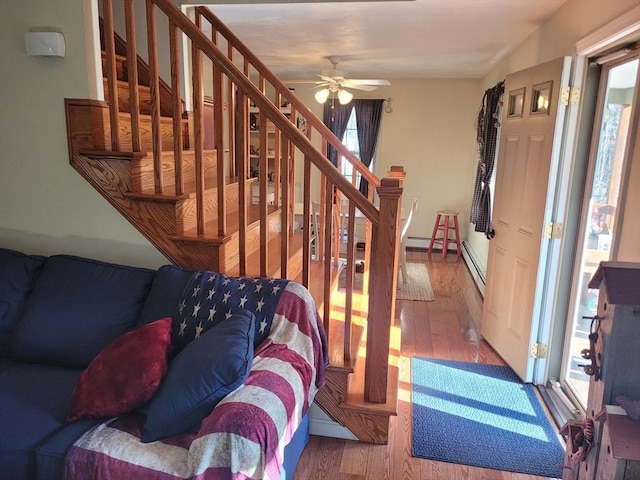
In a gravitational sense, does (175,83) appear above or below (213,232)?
above

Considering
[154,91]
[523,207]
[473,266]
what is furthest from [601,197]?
[473,266]

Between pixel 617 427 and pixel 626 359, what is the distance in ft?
0.60

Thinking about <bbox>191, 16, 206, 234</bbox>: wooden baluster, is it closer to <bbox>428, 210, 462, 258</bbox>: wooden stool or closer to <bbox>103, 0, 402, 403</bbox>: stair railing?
<bbox>103, 0, 402, 403</bbox>: stair railing

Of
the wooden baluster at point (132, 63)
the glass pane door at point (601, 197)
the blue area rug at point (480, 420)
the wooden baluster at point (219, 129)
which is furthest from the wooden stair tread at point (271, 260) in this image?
the glass pane door at point (601, 197)

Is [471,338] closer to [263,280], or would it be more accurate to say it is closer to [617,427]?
[263,280]

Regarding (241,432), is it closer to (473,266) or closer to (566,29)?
(566,29)

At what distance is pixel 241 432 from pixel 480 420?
5.41ft

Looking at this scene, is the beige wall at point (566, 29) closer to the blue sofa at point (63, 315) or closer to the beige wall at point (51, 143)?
the beige wall at point (51, 143)

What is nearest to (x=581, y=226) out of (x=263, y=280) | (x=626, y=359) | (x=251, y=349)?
(x=626, y=359)

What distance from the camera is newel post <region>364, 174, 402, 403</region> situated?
1928 millimetres

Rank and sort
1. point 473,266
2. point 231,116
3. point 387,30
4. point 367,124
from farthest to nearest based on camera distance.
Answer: point 367,124 → point 473,266 → point 387,30 → point 231,116

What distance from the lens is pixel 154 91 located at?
207 cm

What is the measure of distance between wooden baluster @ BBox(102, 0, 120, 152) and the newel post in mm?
1272

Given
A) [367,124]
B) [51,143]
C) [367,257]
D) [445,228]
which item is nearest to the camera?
[51,143]
